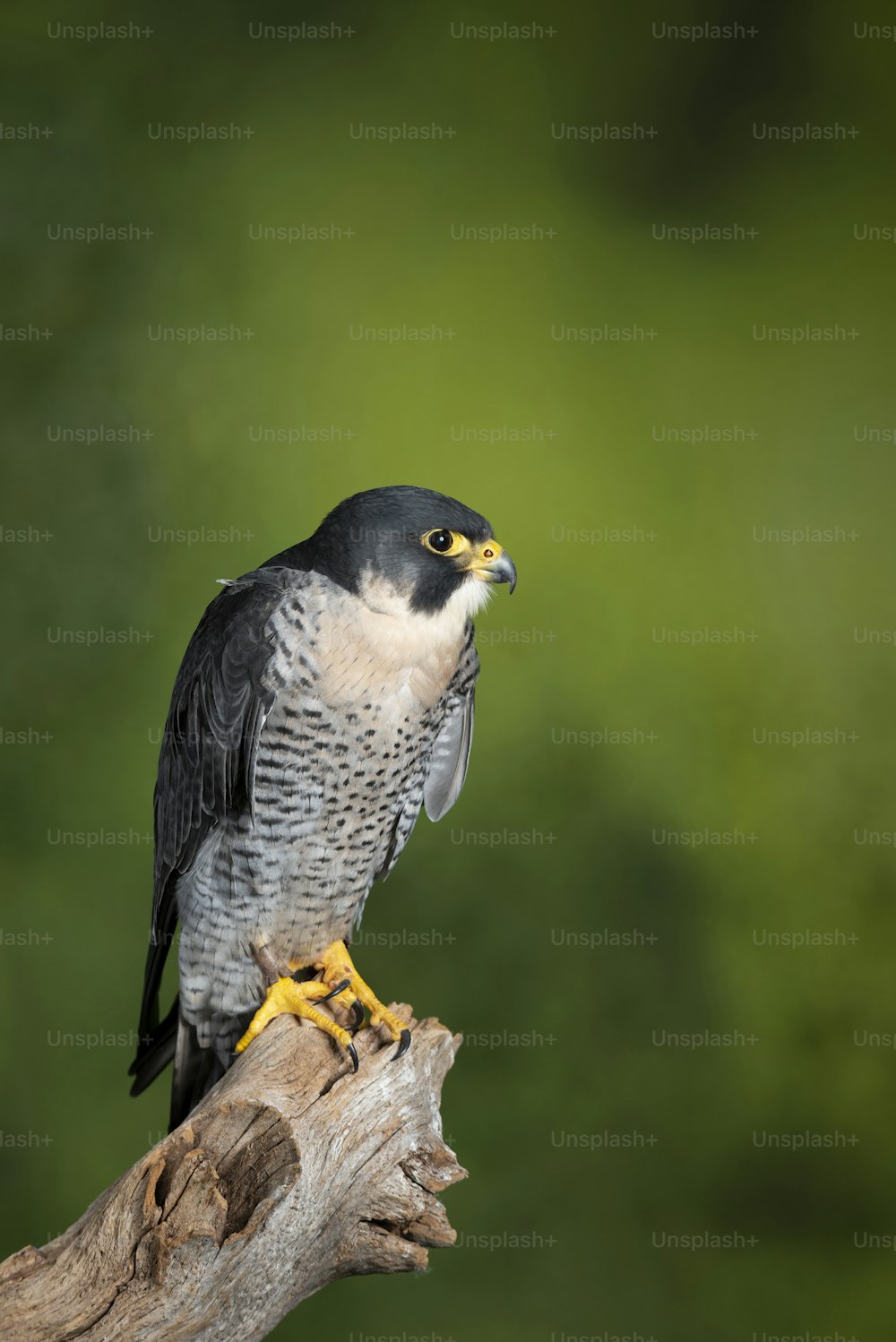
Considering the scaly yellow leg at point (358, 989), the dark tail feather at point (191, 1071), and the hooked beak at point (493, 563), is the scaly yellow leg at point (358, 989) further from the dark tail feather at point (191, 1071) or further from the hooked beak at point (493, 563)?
the hooked beak at point (493, 563)

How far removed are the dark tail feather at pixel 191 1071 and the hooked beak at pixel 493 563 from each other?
1.49 metres

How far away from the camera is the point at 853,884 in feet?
15.9

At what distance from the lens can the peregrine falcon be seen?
3.05m

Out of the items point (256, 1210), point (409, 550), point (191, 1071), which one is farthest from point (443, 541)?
point (191, 1071)

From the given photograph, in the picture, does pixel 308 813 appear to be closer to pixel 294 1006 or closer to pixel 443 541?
pixel 294 1006

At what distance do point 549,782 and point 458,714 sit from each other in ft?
4.49

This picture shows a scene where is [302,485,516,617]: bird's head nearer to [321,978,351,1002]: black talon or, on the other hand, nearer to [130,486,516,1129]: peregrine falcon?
[130,486,516,1129]: peregrine falcon

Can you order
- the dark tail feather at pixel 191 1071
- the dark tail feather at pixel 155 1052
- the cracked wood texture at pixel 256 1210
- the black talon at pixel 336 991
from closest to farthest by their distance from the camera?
the cracked wood texture at pixel 256 1210 < the black talon at pixel 336 991 < the dark tail feather at pixel 191 1071 < the dark tail feather at pixel 155 1052

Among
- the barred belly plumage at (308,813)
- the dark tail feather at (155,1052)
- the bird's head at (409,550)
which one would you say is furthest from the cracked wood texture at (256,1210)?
the bird's head at (409,550)

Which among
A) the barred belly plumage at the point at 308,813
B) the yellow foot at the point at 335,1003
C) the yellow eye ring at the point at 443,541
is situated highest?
the yellow eye ring at the point at 443,541

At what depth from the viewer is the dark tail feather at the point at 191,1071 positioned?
3557mm

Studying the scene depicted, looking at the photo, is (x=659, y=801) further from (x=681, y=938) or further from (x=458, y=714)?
(x=458, y=714)

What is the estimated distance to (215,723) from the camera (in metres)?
3.23

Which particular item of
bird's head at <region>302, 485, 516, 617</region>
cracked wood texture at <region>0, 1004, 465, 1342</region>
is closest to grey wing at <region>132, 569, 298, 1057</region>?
bird's head at <region>302, 485, 516, 617</region>
